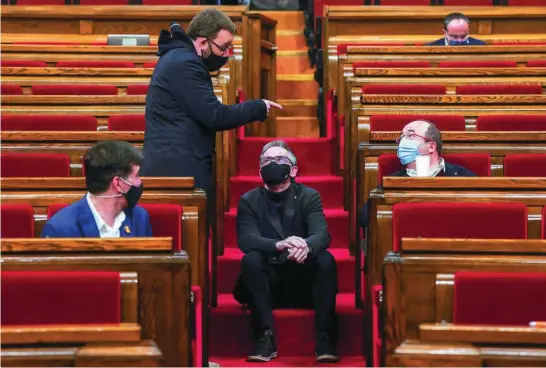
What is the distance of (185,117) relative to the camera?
185 cm

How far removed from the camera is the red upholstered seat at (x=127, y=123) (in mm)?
2270

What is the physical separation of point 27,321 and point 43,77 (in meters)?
1.60

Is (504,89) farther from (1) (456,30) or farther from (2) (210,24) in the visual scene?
(2) (210,24)

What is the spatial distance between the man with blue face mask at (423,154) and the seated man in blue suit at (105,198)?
56 centimetres

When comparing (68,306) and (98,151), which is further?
(98,151)

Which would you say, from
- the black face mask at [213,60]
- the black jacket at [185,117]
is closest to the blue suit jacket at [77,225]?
the black jacket at [185,117]

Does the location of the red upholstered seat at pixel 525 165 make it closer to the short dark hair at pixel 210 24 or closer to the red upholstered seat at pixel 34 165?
→ the short dark hair at pixel 210 24

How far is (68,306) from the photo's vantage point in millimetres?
1201

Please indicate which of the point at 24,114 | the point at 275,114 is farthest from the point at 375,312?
the point at 275,114

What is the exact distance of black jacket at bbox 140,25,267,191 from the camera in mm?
1831

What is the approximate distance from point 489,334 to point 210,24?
33.9 inches

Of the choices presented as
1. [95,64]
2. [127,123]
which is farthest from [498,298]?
[95,64]

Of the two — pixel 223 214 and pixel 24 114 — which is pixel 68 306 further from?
pixel 24 114

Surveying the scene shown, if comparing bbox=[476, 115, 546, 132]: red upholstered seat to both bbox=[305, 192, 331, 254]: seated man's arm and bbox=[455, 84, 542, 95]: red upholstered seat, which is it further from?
bbox=[305, 192, 331, 254]: seated man's arm
